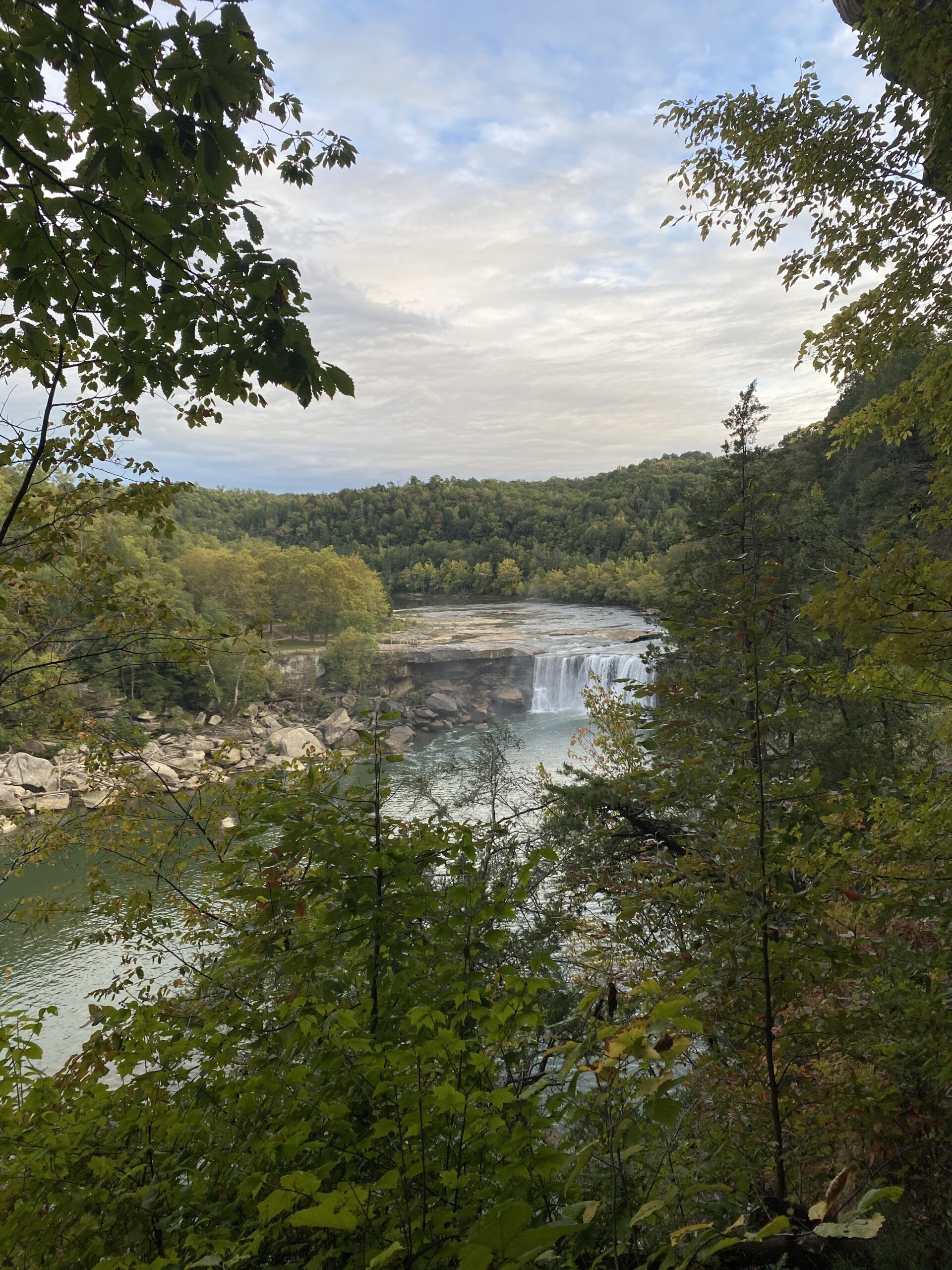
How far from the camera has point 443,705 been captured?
106ft

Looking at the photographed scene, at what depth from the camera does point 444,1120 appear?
154 cm

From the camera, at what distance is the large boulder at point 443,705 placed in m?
31.9

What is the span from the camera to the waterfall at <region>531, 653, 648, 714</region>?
2734 cm

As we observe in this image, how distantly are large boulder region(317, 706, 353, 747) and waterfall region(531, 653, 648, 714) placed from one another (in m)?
9.48

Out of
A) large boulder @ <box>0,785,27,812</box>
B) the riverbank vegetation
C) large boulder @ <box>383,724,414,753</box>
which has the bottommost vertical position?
large boulder @ <box>383,724,414,753</box>

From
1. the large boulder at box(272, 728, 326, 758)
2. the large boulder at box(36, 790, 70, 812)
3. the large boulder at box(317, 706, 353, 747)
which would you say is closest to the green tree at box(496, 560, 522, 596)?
the large boulder at box(317, 706, 353, 747)

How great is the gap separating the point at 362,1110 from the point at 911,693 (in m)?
3.05

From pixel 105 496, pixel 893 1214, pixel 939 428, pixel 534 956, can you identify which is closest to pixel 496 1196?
pixel 534 956

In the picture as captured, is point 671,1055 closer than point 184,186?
Yes

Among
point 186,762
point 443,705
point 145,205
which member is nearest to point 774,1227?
point 145,205

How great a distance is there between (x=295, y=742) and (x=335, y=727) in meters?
2.77

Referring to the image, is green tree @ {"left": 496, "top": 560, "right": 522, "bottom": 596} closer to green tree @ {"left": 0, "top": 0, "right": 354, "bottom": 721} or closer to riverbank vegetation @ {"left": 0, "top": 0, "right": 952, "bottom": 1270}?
riverbank vegetation @ {"left": 0, "top": 0, "right": 952, "bottom": 1270}

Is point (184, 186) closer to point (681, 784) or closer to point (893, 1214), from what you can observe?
point (681, 784)

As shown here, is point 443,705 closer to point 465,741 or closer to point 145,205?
point 465,741
